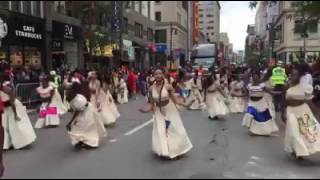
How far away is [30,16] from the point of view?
110 ft

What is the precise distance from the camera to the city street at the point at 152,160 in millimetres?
9711

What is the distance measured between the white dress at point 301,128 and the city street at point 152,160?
26 centimetres

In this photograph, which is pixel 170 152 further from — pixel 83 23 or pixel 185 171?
pixel 83 23

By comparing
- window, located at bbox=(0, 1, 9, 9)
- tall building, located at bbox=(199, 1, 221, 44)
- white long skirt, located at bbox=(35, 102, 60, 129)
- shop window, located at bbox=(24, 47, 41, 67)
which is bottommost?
white long skirt, located at bbox=(35, 102, 60, 129)

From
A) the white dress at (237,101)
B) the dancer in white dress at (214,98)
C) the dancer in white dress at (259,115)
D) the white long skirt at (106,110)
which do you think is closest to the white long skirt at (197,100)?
the white dress at (237,101)

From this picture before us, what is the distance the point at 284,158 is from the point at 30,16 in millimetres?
24649

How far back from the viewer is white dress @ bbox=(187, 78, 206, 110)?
78.3 ft

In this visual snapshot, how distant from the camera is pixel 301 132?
422 inches

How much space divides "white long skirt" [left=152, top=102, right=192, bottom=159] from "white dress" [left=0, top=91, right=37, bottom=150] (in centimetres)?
303

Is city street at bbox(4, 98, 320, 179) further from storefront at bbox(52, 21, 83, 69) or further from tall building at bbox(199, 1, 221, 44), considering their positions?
tall building at bbox(199, 1, 221, 44)

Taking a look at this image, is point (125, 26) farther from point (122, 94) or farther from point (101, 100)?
point (101, 100)

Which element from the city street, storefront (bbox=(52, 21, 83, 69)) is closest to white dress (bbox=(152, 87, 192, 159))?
the city street

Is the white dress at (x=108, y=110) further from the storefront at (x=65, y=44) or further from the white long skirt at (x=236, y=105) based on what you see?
the storefront at (x=65, y=44)

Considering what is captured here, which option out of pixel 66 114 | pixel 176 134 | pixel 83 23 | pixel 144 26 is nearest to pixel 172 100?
pixel 176 134
